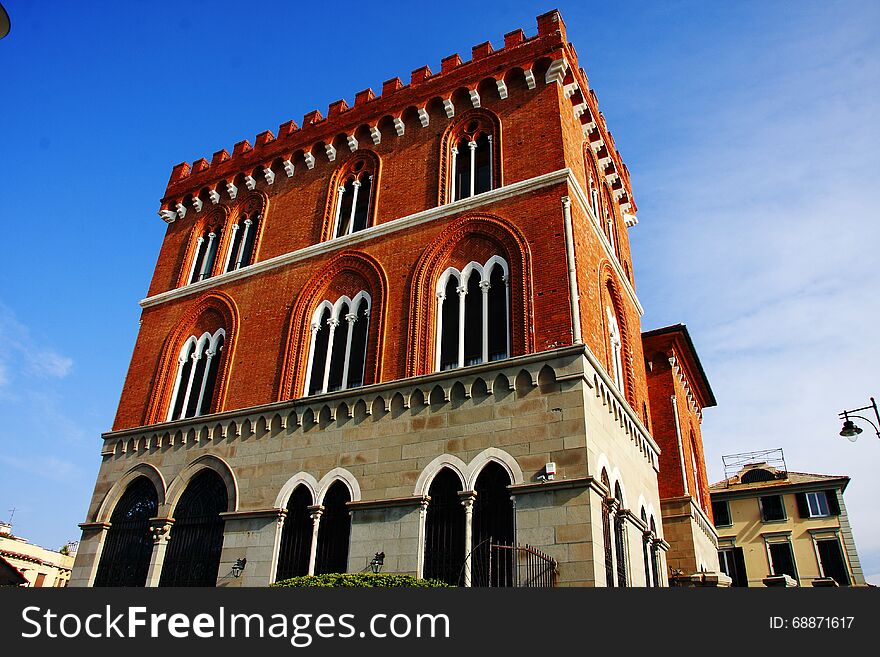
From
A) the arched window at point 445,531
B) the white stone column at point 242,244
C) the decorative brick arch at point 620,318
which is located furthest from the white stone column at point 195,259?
the decorative brick arch at point 620,318

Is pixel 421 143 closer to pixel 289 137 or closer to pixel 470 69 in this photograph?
pixel 470 69

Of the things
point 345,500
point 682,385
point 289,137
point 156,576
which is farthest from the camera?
point 682,385

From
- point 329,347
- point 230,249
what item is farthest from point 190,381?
point 329,347

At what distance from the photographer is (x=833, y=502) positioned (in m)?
36.9

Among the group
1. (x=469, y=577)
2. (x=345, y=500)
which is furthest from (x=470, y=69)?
(x=469, y=577)

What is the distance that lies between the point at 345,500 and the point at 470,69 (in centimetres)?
1219

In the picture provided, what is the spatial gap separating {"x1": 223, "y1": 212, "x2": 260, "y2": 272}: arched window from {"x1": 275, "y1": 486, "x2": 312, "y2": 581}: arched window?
8.44 m

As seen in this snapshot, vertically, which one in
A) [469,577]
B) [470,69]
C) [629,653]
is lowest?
[629,653]

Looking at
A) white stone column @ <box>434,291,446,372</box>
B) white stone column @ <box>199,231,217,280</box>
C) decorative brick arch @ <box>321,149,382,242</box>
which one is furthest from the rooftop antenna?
white stone column @ <box>199,231,217,280</box>

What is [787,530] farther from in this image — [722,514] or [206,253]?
[206,253]

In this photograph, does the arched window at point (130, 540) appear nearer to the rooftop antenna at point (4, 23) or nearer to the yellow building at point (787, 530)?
the rooftop antenna at point (4, 23)

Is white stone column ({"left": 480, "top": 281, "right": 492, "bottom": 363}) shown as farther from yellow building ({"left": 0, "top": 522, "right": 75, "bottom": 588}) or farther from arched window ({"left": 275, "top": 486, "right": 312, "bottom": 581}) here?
yellow building ({"left": 0, "top": 522, "right": 75, "bottom": 588})

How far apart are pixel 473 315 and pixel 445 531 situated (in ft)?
16.5

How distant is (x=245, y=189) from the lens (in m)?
22.8
